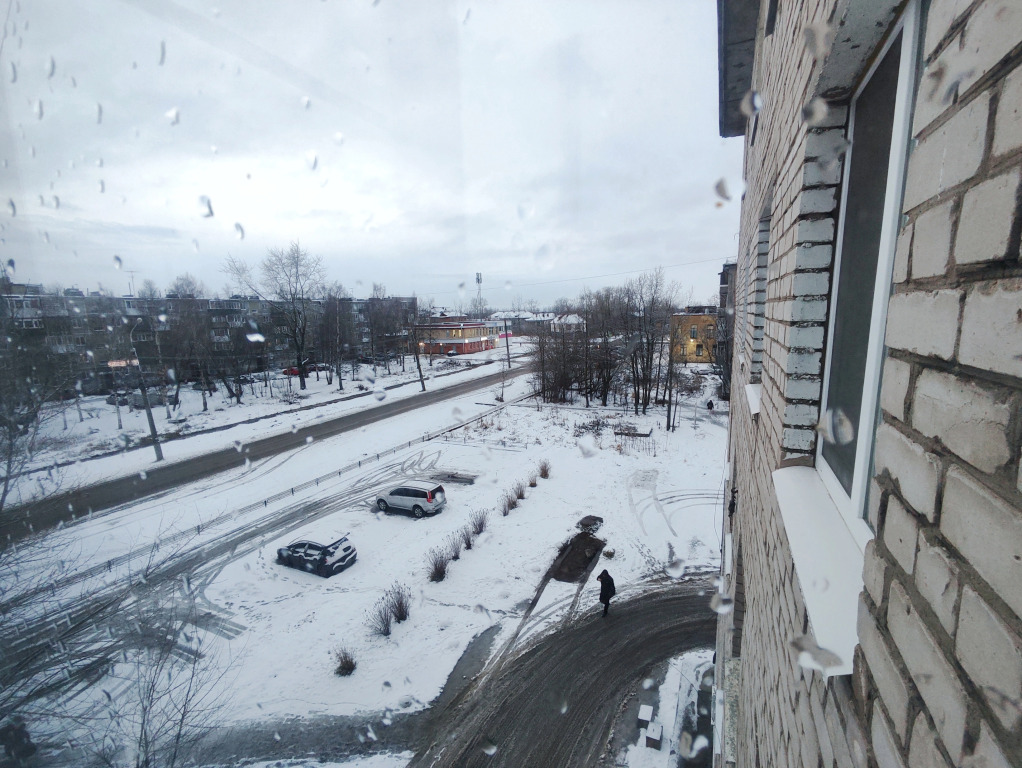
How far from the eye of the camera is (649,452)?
20.6 metres

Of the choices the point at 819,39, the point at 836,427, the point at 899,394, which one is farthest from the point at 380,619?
the point at 819,39

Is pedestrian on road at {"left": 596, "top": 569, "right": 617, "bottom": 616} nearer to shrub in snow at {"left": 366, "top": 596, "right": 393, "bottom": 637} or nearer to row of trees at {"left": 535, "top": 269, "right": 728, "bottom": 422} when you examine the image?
shrub in snow at {"left": 366, "top": 596, "right": 393, "bottom": 637}

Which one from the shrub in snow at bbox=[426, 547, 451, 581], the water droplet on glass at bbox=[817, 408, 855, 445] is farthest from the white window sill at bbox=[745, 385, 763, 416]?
the shrub in snow at bbox=[426, 547, 451, 581]

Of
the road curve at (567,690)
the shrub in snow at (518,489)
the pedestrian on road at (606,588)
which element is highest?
the pedestrian on road at (606,588)

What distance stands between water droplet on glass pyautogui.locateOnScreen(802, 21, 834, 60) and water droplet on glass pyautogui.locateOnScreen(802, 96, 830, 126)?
0.56 ft

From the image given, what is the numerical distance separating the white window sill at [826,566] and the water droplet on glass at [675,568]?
1090cm

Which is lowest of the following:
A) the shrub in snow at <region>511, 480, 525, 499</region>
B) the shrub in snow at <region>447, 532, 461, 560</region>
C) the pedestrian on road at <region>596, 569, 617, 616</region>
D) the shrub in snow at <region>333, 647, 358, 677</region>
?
the shrub in snow at <region>333, 647, 358, 677</region>

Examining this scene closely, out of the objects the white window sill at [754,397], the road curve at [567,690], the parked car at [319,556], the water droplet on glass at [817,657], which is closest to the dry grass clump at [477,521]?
the parked car at [319,556]

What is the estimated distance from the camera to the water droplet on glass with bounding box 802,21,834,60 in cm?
148

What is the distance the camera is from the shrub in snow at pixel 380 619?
9453mm

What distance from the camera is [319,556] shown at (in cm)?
1149

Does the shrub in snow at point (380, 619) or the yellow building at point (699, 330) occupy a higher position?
the yellow building at point (699, 330)

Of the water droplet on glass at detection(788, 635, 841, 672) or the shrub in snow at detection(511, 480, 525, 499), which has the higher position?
the water droplet on glass at detection(788, 635, 841, 672)

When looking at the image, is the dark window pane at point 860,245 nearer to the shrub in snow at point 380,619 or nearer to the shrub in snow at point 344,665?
the shrub in snow at point 344,665
